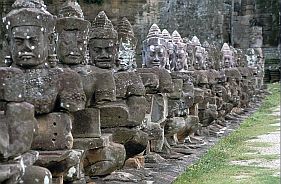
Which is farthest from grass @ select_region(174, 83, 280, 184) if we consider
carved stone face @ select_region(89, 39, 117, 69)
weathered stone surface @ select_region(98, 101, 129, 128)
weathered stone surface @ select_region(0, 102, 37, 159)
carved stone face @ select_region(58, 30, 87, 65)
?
weathered stone surface @ select_region(0, 102, 37, 159)

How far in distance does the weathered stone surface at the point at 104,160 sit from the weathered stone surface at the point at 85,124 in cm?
16

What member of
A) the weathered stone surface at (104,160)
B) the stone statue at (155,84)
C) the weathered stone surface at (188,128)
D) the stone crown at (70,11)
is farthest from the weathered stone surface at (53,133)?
the weathered stone surface at (188,128)

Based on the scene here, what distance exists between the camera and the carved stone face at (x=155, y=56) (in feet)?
25.8

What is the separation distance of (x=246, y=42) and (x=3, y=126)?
27.5 m

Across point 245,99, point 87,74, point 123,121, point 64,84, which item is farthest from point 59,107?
point 245,99

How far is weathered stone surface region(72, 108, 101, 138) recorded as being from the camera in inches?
208

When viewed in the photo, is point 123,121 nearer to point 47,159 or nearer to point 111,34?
point 111,34

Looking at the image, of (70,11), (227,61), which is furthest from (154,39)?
(227,61)

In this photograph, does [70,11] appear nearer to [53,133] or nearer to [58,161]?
[53,133]

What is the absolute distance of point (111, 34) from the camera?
5980mm

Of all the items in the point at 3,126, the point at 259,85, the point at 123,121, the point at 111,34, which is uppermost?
the point at 111,34

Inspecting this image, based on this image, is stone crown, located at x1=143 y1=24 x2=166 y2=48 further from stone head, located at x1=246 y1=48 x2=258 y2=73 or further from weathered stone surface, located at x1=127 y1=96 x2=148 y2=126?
stone head, located at x1=246 y1=48 x2=258 y2=73

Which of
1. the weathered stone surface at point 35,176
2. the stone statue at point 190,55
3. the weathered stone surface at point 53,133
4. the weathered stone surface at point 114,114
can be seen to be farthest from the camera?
the stone statue at point 190,55

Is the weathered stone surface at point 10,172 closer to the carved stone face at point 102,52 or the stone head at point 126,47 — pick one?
the carved stone face at point 102,52
